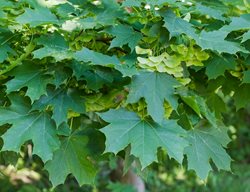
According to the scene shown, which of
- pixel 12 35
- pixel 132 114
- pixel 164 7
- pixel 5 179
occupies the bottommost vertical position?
pixel 5 179

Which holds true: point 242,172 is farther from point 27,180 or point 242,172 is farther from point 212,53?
point 212,53

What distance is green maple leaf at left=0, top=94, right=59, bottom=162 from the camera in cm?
114

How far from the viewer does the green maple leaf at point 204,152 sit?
1.28 m

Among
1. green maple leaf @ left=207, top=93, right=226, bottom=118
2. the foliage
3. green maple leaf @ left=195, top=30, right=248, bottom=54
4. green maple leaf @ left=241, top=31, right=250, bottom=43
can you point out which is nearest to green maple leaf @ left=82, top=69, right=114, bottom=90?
the foliage

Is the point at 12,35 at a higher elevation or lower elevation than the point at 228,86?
higher

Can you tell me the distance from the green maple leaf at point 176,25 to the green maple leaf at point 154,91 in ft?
0.37

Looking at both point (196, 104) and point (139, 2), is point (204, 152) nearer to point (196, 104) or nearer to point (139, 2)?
point (196, 104)

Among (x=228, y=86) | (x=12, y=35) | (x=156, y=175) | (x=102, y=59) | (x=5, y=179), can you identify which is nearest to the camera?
(x=102, y=59)

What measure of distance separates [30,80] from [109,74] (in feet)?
0.65

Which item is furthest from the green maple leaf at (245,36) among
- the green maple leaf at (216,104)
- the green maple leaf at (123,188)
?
the green maple leaf at (123,188)

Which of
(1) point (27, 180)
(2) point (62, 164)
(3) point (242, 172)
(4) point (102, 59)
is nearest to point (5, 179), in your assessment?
(1) point (27, 180)

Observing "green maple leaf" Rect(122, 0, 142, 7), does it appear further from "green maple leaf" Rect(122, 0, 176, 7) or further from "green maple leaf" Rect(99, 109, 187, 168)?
"green maple leaf" Rect(99, 109, 187, 168)

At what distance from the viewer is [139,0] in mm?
1171

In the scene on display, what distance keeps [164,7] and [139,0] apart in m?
0.07
